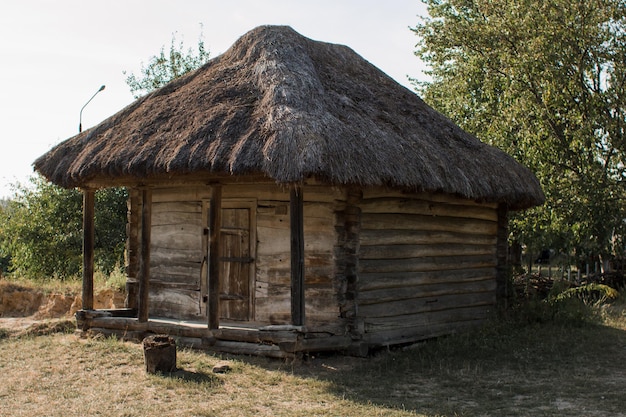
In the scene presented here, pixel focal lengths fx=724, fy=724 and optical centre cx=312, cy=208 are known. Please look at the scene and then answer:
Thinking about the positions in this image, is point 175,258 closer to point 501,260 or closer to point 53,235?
point 501,260

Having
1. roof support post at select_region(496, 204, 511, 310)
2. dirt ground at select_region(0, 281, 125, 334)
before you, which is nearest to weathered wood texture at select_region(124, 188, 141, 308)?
dirt ground at select_region(0, 281, 125, 334)

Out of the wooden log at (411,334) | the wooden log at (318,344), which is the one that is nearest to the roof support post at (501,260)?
the wooden log at (411,334)

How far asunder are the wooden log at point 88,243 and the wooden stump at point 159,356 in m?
3.15

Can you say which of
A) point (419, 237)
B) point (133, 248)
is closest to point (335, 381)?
point (419, 237)

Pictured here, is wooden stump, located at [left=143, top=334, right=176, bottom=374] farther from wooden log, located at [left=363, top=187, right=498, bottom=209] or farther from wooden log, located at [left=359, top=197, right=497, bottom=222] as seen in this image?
wooden log, located at [left=359, top=197, right=497, bottom=222]

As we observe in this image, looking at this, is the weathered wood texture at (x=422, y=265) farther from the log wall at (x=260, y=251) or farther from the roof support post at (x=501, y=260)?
the log wall at (x=260, y=251)

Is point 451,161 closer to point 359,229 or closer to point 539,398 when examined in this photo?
point 359,229

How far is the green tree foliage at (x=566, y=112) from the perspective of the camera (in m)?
14.1

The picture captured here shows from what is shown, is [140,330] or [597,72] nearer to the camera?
[140,330]

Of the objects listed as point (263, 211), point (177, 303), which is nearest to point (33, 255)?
point (177, 303)

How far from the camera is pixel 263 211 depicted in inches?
380

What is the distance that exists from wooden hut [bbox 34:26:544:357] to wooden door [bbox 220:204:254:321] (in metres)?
0.02

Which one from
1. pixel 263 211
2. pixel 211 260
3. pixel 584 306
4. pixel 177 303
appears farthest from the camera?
pixel 584 306

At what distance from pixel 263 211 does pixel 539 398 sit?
168 inches
